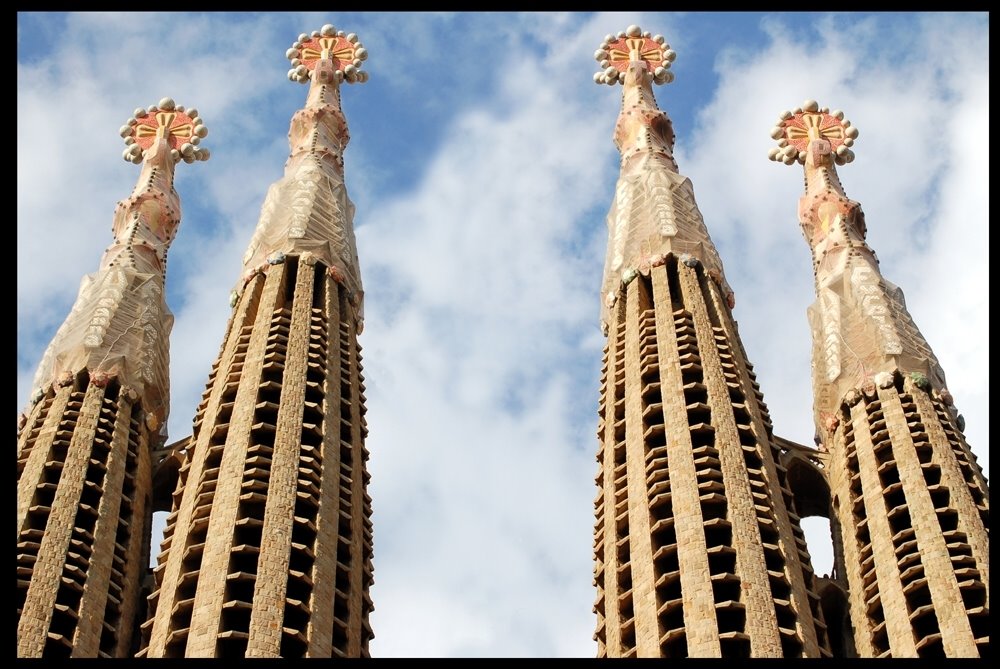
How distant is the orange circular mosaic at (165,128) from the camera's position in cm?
5053

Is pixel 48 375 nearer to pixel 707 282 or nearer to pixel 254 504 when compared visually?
pixel 254 504

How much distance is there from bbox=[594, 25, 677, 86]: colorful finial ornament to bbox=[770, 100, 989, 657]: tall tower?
24.5 feet

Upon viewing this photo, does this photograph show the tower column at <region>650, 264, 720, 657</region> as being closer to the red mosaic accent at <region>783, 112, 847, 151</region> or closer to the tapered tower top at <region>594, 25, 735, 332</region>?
the tapered tower top at <region>594, 25, 735, 332</region>

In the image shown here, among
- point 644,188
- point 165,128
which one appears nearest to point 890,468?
point 644,188

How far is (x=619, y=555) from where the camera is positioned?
114 ft

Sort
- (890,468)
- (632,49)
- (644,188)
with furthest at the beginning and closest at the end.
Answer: (632,49)
(644,188)
(890,468)

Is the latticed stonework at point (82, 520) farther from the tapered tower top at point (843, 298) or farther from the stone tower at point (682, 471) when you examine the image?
the tapered tower top at point (843, 298)

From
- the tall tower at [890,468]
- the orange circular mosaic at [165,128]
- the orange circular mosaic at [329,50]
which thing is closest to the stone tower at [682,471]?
the tall tower at [890,468]

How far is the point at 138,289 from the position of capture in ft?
142

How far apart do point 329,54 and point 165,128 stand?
510cm

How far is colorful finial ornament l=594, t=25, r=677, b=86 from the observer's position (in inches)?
2036

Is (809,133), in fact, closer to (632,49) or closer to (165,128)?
(632,49)

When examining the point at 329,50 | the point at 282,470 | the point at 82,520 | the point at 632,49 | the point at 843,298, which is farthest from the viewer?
the point at 329,50

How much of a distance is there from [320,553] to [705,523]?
6.51 m
